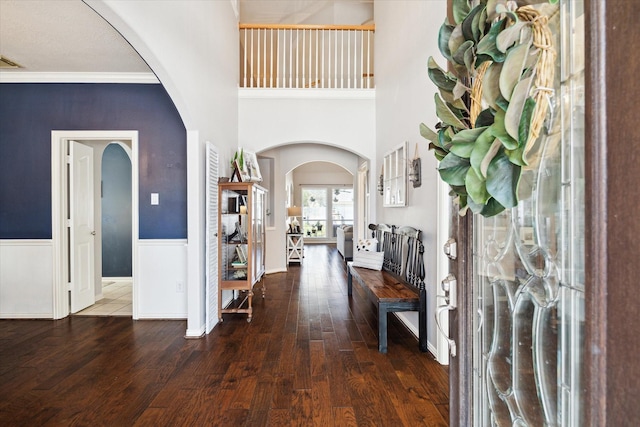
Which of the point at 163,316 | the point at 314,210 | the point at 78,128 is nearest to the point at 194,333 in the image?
the point at 163,316

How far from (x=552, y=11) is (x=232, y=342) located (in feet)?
10.7

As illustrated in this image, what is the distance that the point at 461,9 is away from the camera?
2.44 feet

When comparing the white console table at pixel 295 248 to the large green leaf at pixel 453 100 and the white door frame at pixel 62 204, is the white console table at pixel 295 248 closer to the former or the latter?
the white door frame at pixel 62 204

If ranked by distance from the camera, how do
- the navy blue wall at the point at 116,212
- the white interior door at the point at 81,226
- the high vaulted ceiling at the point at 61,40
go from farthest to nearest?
the navy blue wall at the point at 116,212 < the white interior door at the point at 81,226 < the high vaulted ceiling at the point at 61,40

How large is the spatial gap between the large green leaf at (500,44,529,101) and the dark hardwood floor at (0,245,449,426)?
6.57ft

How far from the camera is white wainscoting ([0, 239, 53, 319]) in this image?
12.9 feet

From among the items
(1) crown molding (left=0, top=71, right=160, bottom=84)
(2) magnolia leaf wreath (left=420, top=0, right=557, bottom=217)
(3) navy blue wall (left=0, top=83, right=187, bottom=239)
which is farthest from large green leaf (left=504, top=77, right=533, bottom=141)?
(1) crown molding (left=0, top=71, right=160, bottom=84)

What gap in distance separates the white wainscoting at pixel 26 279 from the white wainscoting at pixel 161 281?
105cm

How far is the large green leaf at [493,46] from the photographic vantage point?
542mm

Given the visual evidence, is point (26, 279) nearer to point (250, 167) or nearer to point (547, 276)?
point (250, 167)

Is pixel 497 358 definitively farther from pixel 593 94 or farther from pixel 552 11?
pixel 552 11

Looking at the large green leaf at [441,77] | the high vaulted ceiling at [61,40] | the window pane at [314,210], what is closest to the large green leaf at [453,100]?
the large green leaf at [441,77]

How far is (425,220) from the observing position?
10.2 ft

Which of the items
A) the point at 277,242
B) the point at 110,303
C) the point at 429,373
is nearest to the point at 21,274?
the point at 110,303
